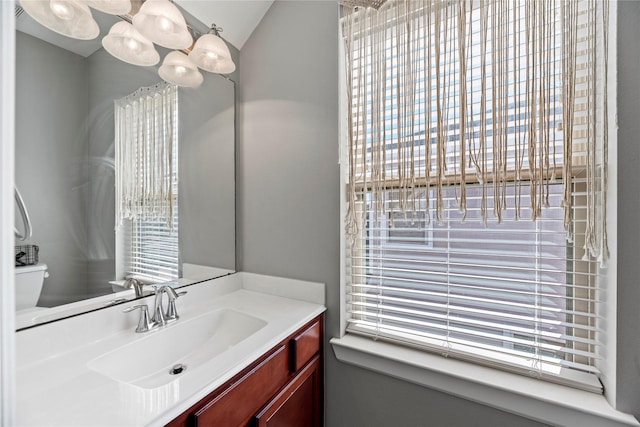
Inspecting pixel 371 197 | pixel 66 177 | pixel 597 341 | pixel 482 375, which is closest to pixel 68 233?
pixel 66 177

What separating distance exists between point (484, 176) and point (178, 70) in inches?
53.0

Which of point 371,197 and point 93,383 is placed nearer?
point 93,383

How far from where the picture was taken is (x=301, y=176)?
142cm

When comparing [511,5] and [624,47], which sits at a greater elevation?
[511,5]

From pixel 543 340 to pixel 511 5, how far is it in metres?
1.23

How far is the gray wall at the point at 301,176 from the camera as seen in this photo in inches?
51.0

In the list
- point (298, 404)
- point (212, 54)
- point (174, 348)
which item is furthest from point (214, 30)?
point (298, 404)

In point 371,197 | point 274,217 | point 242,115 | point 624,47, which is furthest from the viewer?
point 242,115

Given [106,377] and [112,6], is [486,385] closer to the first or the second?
[106,377]

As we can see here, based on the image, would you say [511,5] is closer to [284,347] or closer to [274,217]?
[274,217]

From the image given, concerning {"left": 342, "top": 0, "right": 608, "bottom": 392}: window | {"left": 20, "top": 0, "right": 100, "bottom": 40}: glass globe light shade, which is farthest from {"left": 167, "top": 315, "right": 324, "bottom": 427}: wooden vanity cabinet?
{"left": 20, "top": 0, "right": 100, "bottom": 40}: glass globe light shade

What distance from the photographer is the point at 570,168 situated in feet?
3.04

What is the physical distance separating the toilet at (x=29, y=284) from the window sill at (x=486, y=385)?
110 cm

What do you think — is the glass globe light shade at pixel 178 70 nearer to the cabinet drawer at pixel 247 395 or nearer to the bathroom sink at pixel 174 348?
the bathroom sink at pixel 174 348
